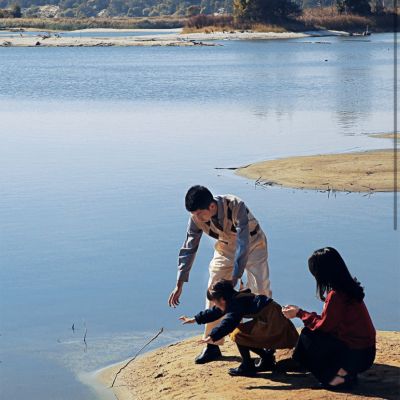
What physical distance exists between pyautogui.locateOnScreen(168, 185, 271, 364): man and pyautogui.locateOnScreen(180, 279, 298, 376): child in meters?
0.22

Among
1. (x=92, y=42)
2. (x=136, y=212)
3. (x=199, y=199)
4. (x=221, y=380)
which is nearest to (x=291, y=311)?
(x=221, y=380)

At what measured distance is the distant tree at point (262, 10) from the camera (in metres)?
80.8

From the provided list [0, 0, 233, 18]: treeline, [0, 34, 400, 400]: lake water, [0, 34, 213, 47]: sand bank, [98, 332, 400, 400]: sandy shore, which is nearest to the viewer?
[98, 332, 400, 400]: sandy shore

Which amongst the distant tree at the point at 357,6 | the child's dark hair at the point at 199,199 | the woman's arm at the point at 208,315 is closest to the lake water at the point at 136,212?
the woman's arm at the point at 208,315

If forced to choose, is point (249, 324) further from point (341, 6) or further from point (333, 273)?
point (341, 6)

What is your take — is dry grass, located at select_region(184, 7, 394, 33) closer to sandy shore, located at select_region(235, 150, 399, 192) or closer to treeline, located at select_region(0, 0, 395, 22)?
treeline, located at select_region(0, 0, 395, 22)

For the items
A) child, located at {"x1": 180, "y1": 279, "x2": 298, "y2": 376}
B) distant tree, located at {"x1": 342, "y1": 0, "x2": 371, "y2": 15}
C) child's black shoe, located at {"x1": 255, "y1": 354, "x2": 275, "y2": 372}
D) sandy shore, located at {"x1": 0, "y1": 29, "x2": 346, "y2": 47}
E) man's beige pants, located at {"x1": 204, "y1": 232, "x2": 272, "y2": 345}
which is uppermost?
man's beige pants, located at {"x1": 204, "y1": 232, "x2": 272, "y2": 345}

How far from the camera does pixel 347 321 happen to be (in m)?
6.04

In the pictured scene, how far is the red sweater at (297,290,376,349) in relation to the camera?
6023 millimetres

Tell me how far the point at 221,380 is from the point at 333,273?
3.54 feet

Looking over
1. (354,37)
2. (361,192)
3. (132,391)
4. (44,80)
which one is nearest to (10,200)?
(361,192)

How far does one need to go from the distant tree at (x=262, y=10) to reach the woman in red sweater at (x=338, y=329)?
75.9m

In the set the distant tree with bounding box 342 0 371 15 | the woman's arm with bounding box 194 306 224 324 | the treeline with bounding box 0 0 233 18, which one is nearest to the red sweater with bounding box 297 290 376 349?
the woman's arm with bounding box 194 306 224 324

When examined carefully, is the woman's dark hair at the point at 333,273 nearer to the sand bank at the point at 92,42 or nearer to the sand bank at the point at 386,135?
the sand bank at the point at 386,135
